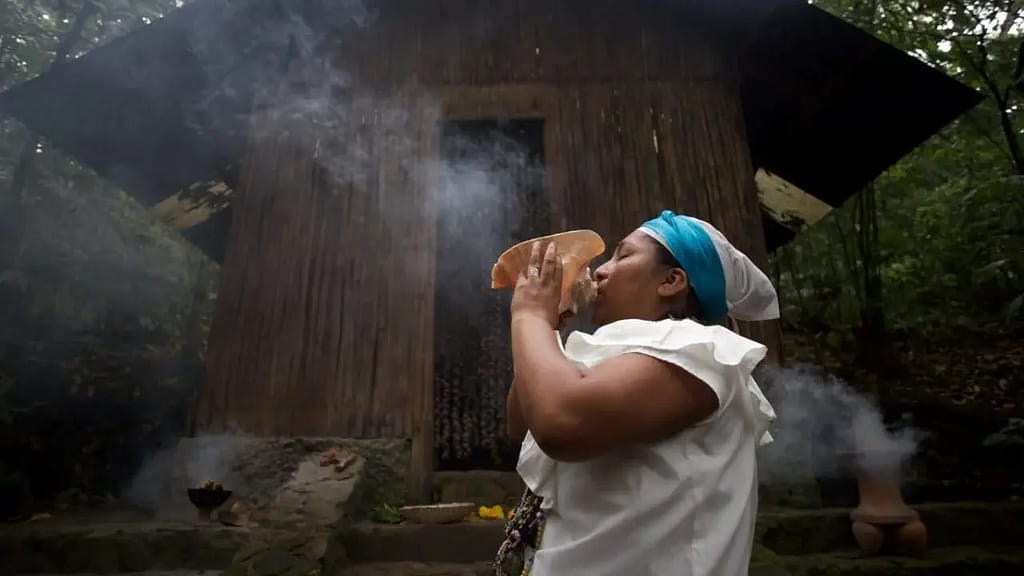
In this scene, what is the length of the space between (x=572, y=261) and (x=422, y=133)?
425 centimetres

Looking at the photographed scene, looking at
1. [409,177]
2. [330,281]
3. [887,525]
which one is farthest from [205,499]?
[887,525]

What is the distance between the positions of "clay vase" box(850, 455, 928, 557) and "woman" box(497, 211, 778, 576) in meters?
3.78

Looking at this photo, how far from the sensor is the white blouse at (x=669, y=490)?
47.0 inches

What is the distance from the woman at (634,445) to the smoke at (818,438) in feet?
12.9

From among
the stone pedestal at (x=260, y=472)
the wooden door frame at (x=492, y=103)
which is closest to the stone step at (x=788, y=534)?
the stone pedestal at (x=260, y=472)

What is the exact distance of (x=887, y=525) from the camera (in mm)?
4379

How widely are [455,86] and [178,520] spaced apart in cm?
409

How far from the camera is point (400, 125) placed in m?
5.63

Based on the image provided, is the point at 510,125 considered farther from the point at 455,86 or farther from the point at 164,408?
the point at 164,408

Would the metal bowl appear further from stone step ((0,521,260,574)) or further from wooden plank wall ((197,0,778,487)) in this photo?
wooden plank wall ((197,0,778,487))

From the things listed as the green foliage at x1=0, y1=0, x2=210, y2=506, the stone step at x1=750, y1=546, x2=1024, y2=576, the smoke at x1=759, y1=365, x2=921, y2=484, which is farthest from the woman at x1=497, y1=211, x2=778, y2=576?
the green foliage at x1=0, y1=0, x2=210, y2=506

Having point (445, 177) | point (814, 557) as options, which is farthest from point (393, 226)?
point (814, 557)

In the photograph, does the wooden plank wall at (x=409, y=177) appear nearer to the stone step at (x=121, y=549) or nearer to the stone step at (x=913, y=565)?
Answer: the stone step at (x=121, y=549)

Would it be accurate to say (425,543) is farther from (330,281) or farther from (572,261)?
(572,261)
